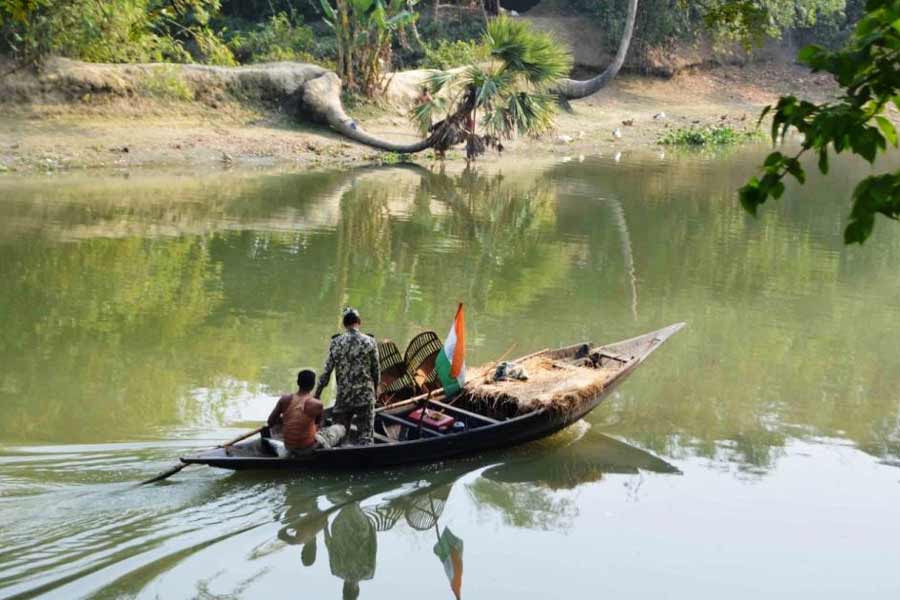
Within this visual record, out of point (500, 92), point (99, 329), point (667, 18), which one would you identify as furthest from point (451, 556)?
point (667, 18)

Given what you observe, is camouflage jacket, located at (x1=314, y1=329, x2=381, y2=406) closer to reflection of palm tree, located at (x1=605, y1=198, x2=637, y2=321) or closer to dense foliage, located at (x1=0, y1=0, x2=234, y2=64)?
reflection of palm tree, located at (x1=605, y1=198, x2=637, y2=321)

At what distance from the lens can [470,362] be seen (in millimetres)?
12055

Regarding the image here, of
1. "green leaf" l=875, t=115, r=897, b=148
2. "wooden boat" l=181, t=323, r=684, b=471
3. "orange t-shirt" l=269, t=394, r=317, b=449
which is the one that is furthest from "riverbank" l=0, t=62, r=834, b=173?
"green leaf" l=875, t=115, r=897, b=148

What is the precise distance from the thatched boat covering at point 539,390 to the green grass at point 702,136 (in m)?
24.9

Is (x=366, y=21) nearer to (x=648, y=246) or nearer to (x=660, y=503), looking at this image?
(x=648, y=246)

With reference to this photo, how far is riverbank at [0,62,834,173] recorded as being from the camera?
23.3 m

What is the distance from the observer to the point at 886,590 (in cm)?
766

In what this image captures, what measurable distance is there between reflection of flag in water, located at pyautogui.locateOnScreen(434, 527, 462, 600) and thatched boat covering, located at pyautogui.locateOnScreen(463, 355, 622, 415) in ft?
5.26

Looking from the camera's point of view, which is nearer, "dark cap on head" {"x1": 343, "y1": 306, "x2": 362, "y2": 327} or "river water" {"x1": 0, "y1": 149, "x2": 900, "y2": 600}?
"river water" {"x1": 0, "y1": 149, "x2": 900, "y2": 600}

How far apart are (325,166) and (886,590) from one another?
20.0 metres

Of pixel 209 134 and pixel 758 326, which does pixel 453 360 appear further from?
pixel 209 134

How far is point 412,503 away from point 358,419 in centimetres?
82

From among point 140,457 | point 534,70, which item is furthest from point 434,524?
point 534,70

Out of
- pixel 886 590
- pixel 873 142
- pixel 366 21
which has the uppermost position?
pixel 366 21
